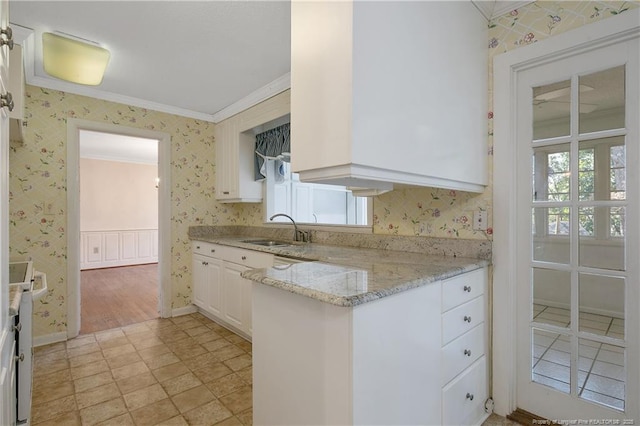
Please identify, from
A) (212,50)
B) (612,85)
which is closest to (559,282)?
→ (612,85)

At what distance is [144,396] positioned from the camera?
6.56 feet

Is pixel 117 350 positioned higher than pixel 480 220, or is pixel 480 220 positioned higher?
pixel 480 220

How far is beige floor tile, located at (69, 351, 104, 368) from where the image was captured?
243 centimetres

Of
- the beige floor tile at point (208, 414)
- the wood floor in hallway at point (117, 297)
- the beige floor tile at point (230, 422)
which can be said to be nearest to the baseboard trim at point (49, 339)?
the wood floor in hallway at point (117, 297)

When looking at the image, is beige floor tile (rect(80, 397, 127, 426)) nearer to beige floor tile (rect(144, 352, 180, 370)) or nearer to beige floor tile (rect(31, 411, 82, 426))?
beige floor tile (rect(31, 411, 82, 426))

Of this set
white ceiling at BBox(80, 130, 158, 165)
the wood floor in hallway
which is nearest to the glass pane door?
the wood floor in hallway

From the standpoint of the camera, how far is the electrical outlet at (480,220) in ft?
6.09

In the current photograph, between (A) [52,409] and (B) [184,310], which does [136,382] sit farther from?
(B) [184,310]

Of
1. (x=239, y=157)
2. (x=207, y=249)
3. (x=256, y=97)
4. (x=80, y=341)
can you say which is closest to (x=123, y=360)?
(x=80, y=341)

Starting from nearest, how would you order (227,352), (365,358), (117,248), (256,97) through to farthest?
(365,358)
(227,352)
(256,97)
(117,248)

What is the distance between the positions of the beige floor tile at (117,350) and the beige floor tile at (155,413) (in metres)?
0.92

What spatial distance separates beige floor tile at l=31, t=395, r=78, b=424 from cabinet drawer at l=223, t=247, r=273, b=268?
1.38 m

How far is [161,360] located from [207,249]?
1176 mm

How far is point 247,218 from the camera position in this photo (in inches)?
154
